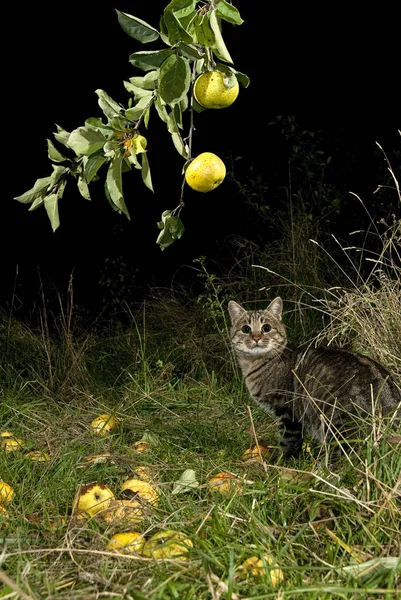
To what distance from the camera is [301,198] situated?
18.4ft

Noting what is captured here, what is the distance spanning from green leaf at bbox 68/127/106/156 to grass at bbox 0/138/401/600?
0.92 metres

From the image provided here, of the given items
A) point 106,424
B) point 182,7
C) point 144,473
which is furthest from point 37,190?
point 106,424

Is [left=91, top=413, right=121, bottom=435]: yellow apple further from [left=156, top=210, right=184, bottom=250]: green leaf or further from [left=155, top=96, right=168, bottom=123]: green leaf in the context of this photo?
[left=155, top=96, right=168, bottom=123]: green leaf

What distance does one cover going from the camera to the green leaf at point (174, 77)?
167 centimetres

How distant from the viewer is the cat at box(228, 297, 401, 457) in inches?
114

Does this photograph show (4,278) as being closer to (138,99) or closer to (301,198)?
(301,198)

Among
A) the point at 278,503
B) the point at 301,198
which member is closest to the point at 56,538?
the point at 278,503

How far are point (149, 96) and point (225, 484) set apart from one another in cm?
133

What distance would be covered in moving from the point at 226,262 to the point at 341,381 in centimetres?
291

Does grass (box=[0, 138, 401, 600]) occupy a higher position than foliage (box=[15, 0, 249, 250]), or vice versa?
foliage (box=[15, 0, 249, 250])

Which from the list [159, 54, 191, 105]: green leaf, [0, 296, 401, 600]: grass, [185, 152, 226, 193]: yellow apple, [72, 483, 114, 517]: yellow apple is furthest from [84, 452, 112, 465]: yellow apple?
[159, 54, 191, 105]: green leaf

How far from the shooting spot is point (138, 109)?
1.83 metres

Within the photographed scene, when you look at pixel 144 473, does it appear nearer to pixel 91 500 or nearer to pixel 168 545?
pixel 91 500

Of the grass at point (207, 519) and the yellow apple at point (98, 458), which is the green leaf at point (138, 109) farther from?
the yellow apple at point (98, 458)
